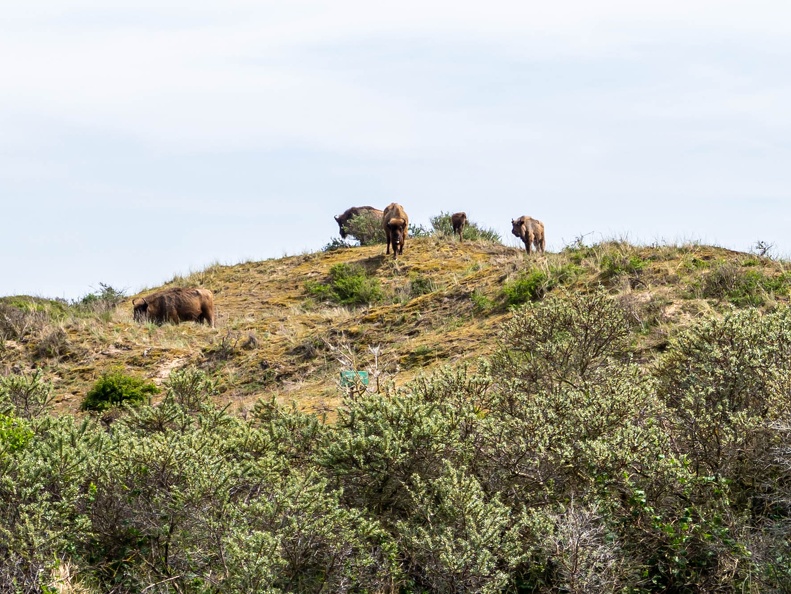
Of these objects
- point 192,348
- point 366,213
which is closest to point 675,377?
point 192,348

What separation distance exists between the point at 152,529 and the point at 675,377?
582cm

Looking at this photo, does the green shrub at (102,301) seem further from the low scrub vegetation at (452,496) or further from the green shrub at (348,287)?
the low scrub vegetation at (452,496)

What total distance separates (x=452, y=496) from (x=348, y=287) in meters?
18.6

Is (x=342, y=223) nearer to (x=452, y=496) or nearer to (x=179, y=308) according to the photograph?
(x=179, y=308)

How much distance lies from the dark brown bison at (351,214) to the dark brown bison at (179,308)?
45.9ft

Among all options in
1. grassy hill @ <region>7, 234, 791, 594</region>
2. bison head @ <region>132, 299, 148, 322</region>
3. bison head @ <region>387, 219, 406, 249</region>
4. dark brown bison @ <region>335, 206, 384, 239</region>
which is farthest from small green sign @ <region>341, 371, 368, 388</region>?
dark brown bison @ <region>335, 206, 384, 239</region>

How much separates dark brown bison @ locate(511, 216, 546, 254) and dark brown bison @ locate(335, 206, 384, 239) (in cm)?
955

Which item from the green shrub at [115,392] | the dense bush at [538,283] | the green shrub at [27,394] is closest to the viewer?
the green shrub at [27,394]

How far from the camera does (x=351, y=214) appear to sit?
1594 inches

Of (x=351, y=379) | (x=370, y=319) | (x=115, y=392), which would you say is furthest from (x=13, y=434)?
(x=370, y=319)

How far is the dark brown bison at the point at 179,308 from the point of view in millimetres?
25562

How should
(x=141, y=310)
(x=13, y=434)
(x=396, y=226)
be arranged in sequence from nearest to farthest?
(x=13, y=434)
(x=141, y=310)
(x=396, y=226)

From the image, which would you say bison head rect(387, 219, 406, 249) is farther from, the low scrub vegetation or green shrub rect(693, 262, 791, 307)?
the low scrub vegetation

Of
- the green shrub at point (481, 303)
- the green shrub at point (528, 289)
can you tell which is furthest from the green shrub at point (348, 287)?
the green shrub at point (528, 289)
